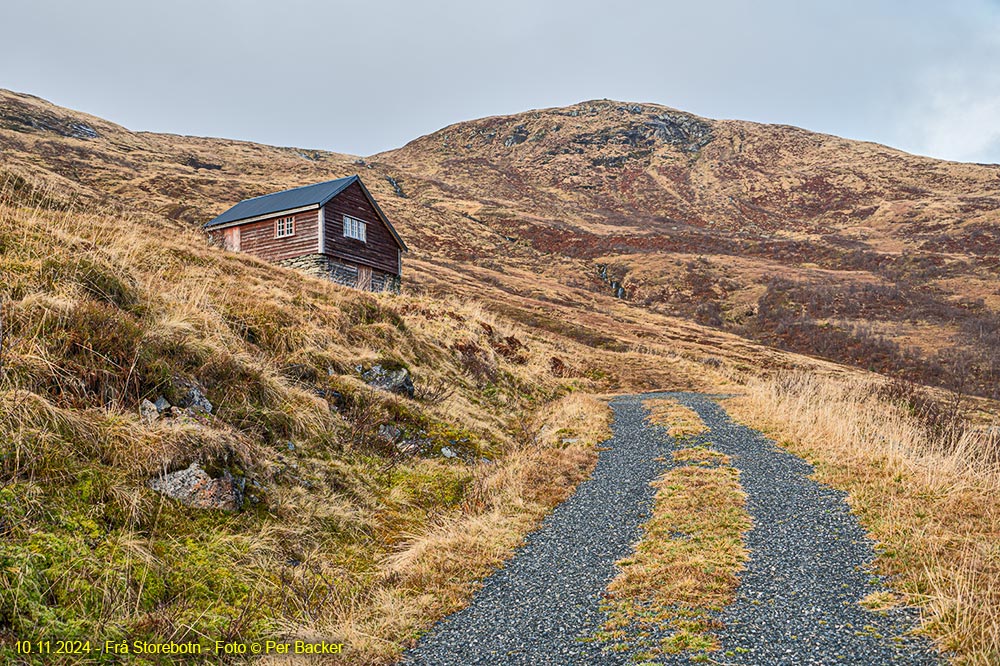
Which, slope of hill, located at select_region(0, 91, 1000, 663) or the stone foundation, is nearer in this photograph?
slope of hill, located at select_region(0, 91, 1000, 663)

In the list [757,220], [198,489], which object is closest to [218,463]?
[198,489]

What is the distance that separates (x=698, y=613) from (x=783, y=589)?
3.78ft

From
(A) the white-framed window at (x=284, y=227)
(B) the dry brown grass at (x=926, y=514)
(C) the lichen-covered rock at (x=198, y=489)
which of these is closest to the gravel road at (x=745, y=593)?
(B) the dry brown grass at (x=926, y=514)

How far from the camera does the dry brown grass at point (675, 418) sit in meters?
14.8

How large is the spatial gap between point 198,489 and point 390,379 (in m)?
6.73

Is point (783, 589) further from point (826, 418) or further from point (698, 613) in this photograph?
point (826, 418)

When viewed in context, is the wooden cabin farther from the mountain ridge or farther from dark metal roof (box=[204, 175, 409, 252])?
the mountain ridge

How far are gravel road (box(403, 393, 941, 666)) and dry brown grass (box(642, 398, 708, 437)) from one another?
14.0 ft

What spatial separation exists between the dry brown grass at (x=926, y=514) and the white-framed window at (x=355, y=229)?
26966mm

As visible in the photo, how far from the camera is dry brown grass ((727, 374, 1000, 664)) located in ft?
15.8

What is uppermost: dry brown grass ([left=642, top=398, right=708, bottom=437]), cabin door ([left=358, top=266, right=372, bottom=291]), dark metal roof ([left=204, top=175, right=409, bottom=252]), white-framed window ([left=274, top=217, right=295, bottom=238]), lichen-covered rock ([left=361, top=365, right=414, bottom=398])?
dark metal roof ([left=204, top=175, right=409, bottom=252])

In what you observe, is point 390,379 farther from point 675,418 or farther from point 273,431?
point 675,418

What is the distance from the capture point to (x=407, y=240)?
79000 mm

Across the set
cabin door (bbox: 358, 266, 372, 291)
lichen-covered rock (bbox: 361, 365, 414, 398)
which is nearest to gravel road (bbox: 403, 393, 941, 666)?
lichen-covered rock (bbox: 361, 365, 414, 398)
